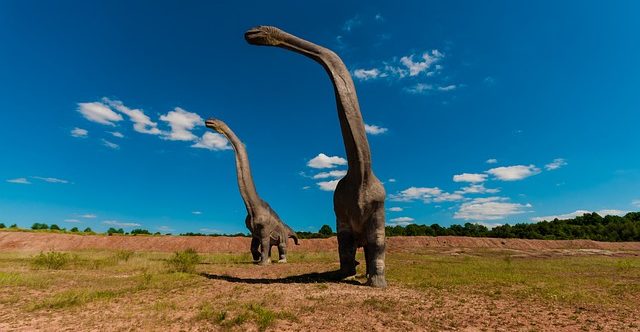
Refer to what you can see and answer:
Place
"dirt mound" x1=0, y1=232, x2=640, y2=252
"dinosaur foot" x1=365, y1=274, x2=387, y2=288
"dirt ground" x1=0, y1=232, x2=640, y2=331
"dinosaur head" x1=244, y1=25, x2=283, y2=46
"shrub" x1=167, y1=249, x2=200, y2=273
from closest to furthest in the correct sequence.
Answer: "dirt ground" x1=0, y1=232, x2=640, y2=331 → "dinosaur head" x1=244, y1=25, x2=283, y2=46 → "dinosaur foot" x1=365, y1=274, x2=387, y2=288 → "shrub" x1=167, y1=249, x2=200, y2=273 → "dirt mound" x1=0, y1=232, x2=640, y2=252

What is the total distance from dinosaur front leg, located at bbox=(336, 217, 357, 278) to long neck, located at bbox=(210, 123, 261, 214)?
270 inches

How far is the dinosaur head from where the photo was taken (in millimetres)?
9422

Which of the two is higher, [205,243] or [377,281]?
[205,243]

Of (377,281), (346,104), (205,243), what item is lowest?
(377,281)

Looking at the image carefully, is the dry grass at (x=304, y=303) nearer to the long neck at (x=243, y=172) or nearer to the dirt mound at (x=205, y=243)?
the long neck at (x=243, y=172)

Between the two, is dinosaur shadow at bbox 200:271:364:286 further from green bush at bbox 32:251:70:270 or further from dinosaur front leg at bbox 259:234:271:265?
green bush at bbox 32:251:70:270

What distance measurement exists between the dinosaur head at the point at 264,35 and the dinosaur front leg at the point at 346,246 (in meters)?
5.39

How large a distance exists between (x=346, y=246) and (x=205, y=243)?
36.1 meters

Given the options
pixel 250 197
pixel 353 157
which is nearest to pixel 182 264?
pixel 250 197

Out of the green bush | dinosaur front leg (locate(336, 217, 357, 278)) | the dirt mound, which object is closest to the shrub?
the green bush

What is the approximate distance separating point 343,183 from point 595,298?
7.10 m

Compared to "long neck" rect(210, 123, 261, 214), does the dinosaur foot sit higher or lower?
lower

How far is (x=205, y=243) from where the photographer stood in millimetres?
43125

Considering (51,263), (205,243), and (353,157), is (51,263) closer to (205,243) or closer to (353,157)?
(353,157)
